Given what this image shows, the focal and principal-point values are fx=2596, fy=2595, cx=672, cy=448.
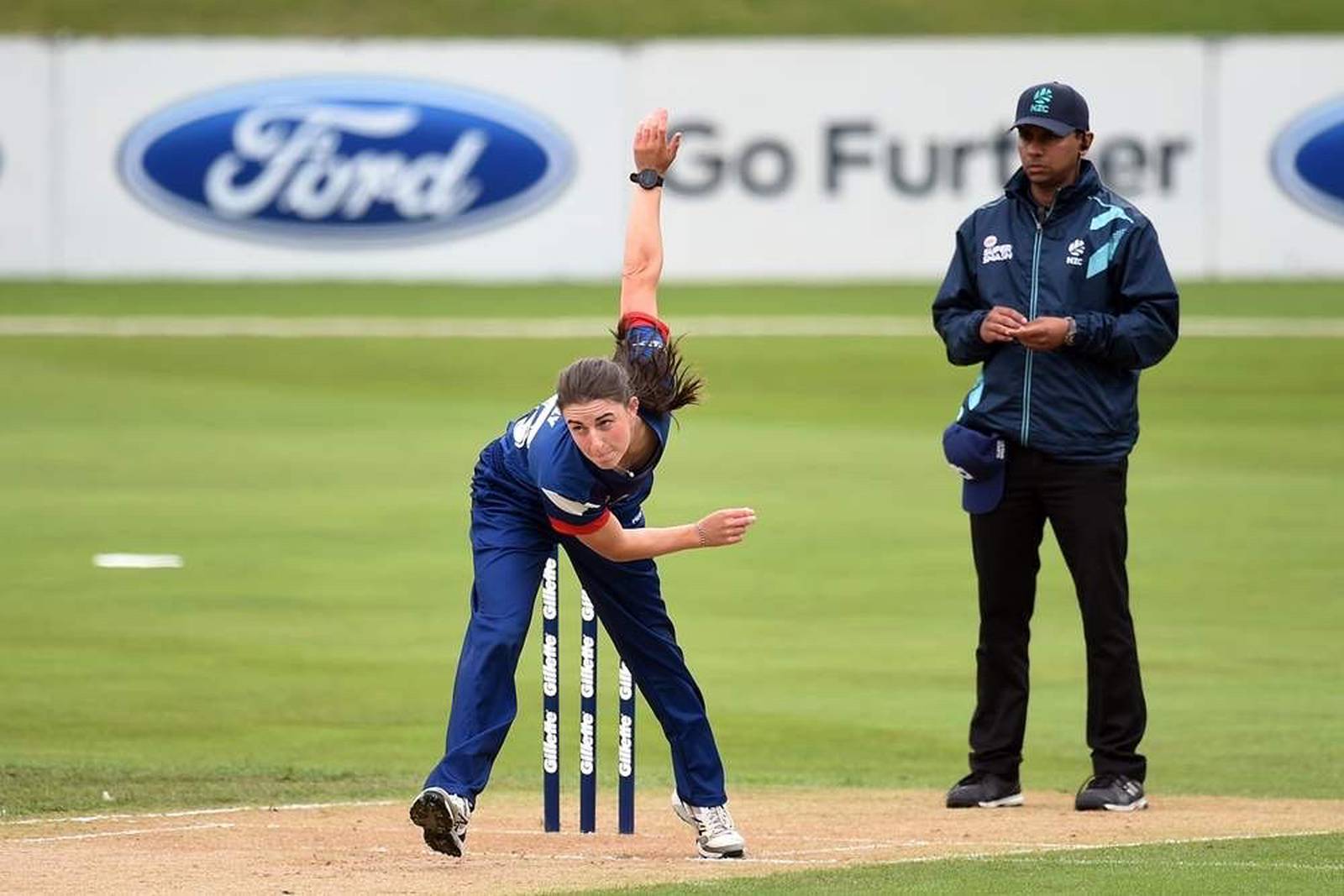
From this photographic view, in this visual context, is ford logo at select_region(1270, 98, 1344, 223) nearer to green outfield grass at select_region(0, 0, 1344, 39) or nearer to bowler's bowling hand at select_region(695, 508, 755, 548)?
green outfield grass at select_region(0, 0, 1344, 39)

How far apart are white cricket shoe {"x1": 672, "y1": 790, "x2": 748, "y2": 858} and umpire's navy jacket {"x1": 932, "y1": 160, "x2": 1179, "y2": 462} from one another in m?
1.91

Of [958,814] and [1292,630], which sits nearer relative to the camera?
[958,814]

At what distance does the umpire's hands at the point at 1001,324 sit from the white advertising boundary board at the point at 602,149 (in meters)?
22.6

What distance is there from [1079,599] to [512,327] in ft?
63.2

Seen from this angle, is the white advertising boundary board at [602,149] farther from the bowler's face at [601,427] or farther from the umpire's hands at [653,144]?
the bowler's face at [601,427]

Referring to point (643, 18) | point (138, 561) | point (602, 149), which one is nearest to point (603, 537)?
point (138, 561)

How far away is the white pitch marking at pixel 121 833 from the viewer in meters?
7.99

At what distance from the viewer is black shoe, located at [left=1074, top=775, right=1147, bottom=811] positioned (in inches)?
351

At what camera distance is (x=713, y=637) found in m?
13.2

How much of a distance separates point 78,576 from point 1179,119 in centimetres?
1959

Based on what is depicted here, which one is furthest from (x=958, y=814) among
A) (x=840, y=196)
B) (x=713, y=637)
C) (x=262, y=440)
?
(x=840, y=196)

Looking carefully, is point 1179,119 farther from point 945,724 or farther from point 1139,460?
point 945,724

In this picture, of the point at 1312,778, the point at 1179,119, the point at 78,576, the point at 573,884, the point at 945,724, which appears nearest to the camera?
the point at 573,884

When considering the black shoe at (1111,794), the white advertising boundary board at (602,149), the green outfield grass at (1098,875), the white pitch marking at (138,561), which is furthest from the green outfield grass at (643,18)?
the green outfield grass at (1098,875)
